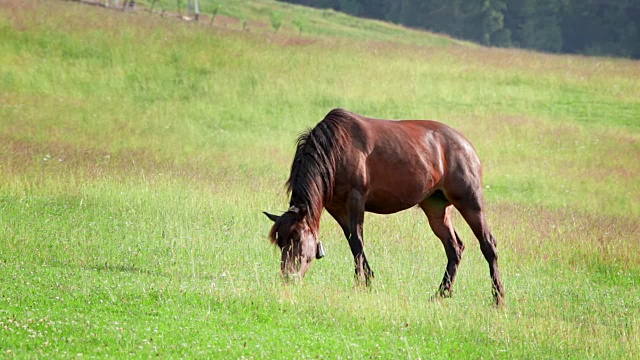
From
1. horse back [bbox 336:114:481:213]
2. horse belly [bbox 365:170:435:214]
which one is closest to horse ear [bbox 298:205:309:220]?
horse back [bbox 336:114:481:213]

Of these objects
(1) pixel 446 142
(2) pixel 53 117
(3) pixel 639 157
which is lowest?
(2) pixel 53 117

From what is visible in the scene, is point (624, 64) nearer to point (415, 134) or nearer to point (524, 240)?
point (524, 240)

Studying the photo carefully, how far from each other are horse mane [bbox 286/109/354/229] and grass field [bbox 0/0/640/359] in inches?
35.8

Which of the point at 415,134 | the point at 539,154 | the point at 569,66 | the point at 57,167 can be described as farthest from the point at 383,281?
the point at 569,66

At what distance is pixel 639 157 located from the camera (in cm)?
2434

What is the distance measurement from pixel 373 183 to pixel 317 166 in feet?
3.17

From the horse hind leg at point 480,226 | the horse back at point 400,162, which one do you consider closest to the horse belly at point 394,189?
the horse back at point 400,162

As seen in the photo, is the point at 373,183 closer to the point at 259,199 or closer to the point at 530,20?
the point at 259,199

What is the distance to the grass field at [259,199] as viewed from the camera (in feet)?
28.8

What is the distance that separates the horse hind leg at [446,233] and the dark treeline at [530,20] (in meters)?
66.6

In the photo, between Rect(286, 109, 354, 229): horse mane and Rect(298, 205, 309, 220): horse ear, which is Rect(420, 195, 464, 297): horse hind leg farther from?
Rect(298, 205, 309, 220): horse ear

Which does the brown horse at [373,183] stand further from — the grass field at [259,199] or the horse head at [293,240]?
the grass field at [259,199]

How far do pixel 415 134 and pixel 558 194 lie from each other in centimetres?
1071

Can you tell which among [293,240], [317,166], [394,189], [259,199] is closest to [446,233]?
[394,189]
